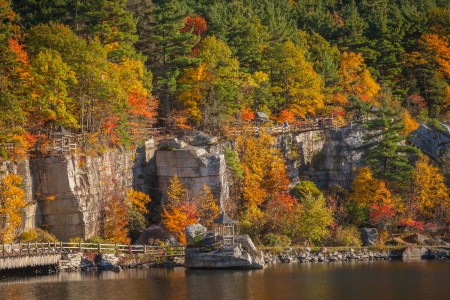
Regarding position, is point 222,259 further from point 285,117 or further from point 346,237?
point 285,117

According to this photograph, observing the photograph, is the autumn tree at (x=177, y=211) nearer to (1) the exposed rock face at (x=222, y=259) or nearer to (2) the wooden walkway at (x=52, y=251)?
(2) the wooden walkway at (x=52, y=251)

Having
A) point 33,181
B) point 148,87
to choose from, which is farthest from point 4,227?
point 148,87

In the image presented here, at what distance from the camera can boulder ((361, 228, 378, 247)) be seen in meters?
75.3

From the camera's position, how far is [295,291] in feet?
172

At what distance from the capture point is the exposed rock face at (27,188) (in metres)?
63.9

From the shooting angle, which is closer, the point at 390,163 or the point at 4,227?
the point at 4,227

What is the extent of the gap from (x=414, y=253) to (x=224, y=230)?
16160mm

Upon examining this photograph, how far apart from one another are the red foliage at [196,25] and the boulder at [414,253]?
3296 cm

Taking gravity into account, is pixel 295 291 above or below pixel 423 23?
below

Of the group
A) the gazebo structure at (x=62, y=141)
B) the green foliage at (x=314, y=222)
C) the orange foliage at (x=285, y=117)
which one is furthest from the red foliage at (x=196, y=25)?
the gazebo structure at (x=62, y=141)

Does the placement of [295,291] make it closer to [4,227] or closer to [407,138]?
[4,227]

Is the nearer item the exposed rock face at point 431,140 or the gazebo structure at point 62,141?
the gazebo structure at point 62,141

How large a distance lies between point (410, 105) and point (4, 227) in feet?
181

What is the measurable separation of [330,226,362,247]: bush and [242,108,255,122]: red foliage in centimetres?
1471
